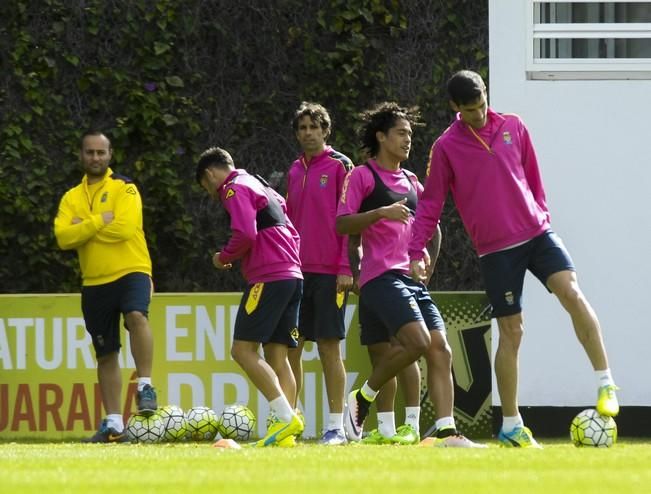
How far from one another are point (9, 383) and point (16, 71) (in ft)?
8.92

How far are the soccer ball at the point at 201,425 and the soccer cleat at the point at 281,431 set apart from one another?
1675 mm

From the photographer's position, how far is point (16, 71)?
12.4 metres

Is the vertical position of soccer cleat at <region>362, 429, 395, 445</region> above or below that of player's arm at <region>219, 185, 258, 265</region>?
below

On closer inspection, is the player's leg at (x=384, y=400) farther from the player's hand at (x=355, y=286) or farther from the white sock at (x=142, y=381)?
the white sock at (x=142, y=381)

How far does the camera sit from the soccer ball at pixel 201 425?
410 inches

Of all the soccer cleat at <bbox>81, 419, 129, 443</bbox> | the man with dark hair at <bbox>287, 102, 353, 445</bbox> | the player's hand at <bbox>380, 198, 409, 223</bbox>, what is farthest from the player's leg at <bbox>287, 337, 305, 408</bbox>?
the player's hand at <bbox>380, 198, 409, 223</bbox>

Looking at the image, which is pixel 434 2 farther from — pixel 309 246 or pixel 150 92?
pixel 309 246

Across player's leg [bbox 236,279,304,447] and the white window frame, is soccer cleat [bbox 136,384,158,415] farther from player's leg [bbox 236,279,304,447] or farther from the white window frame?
the white window frame

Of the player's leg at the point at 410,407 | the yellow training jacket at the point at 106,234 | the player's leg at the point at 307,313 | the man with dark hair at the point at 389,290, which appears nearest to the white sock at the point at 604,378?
the man with dark hair at the point at 389,290

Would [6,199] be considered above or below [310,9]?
below

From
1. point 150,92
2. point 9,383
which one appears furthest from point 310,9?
point 9,383

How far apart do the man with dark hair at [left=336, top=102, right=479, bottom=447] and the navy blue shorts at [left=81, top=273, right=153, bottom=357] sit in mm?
1789

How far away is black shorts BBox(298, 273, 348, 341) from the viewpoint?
32.3 feet

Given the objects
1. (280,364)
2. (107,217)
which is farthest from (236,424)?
(107,217)
